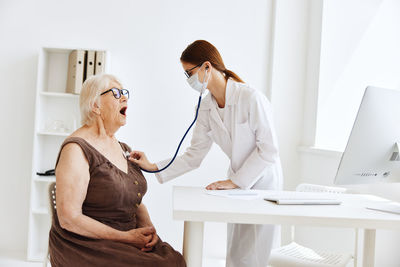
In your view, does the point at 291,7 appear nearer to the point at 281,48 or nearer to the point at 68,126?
the point at 281,48

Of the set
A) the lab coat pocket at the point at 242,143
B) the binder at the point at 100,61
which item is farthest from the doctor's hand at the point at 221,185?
the binder at the point at 100,61

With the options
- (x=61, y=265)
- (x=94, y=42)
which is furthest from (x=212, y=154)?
(x=61, y=265)

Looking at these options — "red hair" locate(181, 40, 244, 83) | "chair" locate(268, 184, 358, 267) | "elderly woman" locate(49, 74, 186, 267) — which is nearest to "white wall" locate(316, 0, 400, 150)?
"chair" locate(268, 184, 358, 267)

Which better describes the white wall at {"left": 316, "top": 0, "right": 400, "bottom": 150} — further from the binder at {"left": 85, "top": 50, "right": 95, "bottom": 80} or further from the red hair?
the binder at {"left": 85, "top": 50, "right": 95, "bottom": 80}

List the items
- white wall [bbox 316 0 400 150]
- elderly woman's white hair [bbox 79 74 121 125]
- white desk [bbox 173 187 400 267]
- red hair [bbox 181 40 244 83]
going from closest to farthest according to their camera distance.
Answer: white desk [bbox 173 187 400 267], elderly woman's white hair [bbox 79 74 121 125], red hair [bbox 181 40 244 83], white wall [bbox 316 0 400 150]

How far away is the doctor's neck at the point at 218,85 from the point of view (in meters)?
2.03

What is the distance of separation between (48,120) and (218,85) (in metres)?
1.85

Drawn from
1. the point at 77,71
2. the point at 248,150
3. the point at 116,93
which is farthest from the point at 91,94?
the point at 77,71

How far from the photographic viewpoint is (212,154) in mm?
3465

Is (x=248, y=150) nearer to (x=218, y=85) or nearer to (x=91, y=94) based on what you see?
(x=218, y=85)

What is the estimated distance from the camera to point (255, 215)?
1343mm

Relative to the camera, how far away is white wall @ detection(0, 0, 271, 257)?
3377 mm

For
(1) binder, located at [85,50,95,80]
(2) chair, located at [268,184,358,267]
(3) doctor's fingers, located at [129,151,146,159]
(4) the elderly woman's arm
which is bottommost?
(2) chair, located at [268,184,358,267]

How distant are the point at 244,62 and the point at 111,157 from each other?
200 cm
